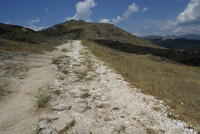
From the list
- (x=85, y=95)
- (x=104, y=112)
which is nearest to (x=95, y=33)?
(x=85, y=95)

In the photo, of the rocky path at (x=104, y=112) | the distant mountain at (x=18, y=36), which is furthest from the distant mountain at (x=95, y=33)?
the rocky path at (x=104, y=112)

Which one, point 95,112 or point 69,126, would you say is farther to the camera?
point 95,112

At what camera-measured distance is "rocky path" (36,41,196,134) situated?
16.6ft

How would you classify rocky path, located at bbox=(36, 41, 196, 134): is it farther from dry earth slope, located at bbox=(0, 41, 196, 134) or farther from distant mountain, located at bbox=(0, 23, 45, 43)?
distant mountain, located at bbox=(0, 23, 45, 43)

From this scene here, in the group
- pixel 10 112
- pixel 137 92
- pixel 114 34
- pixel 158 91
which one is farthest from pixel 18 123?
pixel 114 34

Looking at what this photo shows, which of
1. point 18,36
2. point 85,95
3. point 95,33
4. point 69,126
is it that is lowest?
point 69,126

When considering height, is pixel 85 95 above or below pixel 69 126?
above

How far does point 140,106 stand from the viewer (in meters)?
6.57

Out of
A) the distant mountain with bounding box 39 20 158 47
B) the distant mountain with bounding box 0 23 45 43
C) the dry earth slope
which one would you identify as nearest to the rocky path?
the dry earth slope

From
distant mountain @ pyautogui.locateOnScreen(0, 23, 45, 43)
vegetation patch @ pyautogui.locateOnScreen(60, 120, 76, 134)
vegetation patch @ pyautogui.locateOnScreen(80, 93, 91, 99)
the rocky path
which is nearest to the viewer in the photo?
vegetation patch @ pyautogui.locateOnScreen(60, 120, 76, 134)

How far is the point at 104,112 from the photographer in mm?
6094

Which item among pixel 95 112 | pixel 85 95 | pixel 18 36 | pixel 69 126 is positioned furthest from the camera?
pixel 18 36

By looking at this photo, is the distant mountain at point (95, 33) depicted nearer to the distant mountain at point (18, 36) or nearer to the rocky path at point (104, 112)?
the distant mountain at point (18, 36)

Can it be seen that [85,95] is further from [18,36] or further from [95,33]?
[95,33]
